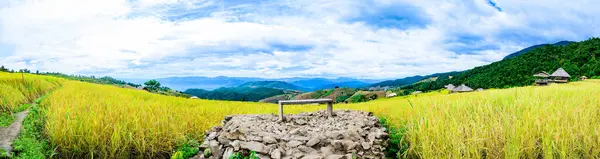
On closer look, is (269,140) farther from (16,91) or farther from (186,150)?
(16,91)

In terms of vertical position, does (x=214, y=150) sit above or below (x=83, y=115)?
below

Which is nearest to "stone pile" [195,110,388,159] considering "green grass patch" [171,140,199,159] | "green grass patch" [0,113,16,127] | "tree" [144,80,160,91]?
"green grass patch" [171,140,199,159]

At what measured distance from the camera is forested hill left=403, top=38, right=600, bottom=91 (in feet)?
297

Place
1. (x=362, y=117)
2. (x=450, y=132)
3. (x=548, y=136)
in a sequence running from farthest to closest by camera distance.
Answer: (x=362, y=117), (x=450, y=132), (x=548, y=136)

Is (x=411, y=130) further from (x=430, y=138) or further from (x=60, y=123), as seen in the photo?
(x=60, y=123)

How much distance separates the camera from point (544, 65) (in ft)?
350

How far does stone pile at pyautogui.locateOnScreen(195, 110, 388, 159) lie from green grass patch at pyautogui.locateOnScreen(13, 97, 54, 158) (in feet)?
9.28

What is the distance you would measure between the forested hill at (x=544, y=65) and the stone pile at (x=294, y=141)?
294ft

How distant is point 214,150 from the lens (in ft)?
23.1

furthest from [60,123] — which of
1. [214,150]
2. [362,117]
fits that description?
[362,117]

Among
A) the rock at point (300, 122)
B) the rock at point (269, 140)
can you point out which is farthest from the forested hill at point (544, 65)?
the rock at point (269, 140)

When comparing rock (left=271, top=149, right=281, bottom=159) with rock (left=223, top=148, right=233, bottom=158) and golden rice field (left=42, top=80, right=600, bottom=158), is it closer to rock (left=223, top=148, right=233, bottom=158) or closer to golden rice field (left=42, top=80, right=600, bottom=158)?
rock (left=223, top=148, right=233, bottom=158)

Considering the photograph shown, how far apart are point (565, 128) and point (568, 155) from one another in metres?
0.51

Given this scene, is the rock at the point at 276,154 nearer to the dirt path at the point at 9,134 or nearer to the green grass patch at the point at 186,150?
the green grass patch at the point at 186,150
